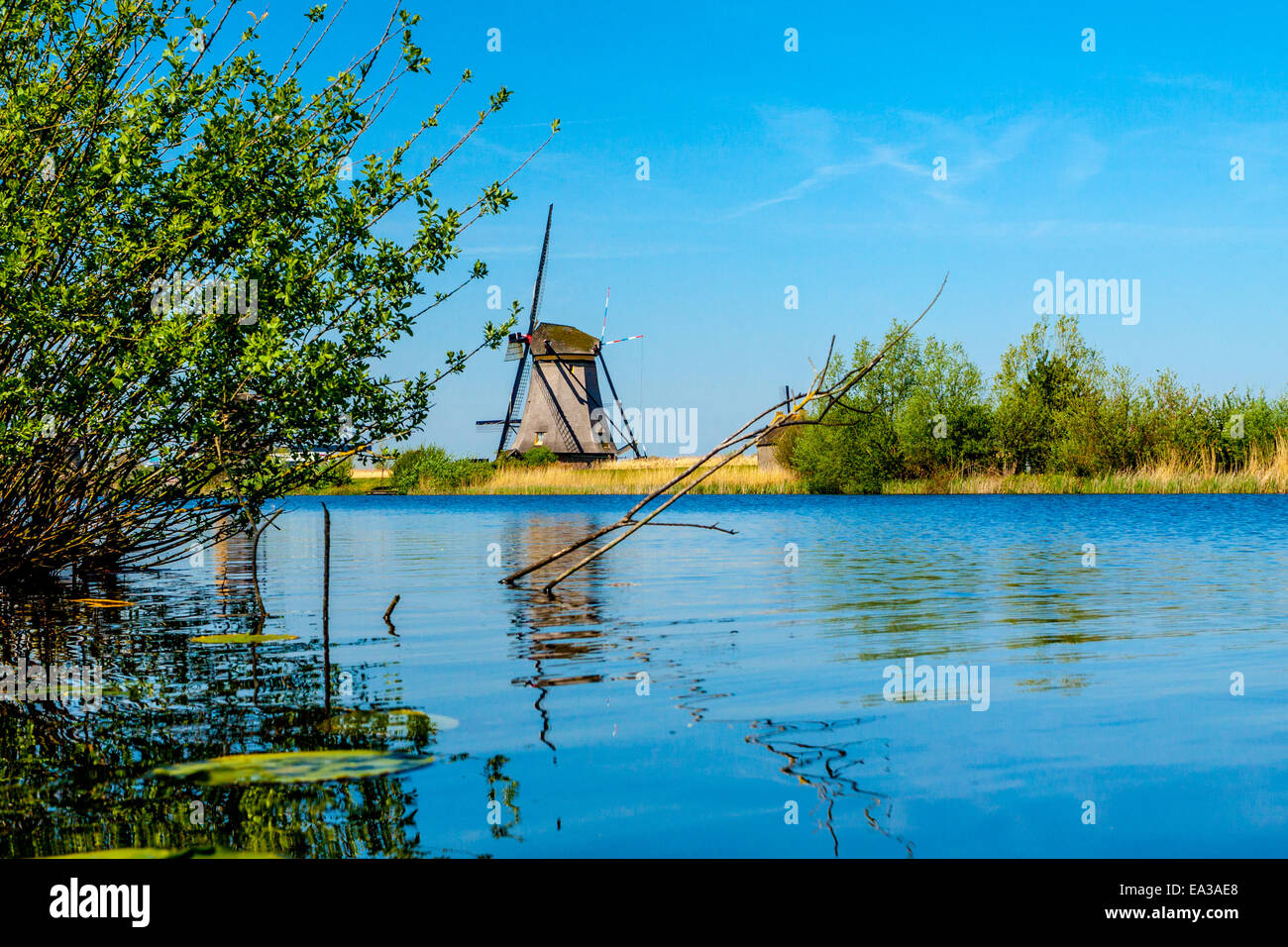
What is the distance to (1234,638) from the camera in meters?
10.5

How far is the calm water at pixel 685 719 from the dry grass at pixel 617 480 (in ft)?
161

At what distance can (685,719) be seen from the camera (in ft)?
23.0

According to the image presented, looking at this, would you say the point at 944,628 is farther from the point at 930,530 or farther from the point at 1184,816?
the point at 930,530

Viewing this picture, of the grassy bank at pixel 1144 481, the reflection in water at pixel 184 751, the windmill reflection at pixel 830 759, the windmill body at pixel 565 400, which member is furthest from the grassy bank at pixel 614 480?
the windmill reflection at pixel 830 759

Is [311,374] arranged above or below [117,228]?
below

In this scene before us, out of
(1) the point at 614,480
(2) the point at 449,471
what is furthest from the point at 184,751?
(2) the point at 449,471

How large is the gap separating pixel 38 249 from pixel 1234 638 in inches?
466

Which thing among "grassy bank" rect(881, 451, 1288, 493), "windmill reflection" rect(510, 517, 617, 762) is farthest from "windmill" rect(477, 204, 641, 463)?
"windmill reflection" rect(510, 517, 617, 762)

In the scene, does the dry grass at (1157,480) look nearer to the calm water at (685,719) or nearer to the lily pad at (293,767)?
the calm water at (685,719)

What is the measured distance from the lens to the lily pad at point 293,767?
17.4 ft

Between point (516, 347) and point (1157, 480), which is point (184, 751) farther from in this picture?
point (516, 347)

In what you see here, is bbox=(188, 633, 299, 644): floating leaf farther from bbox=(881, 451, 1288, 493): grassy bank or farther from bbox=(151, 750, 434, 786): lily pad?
bbox=(881, 451, 1288, 493): grassy bank

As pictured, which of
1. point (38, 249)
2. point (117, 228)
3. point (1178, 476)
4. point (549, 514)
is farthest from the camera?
point (1178, 476)
